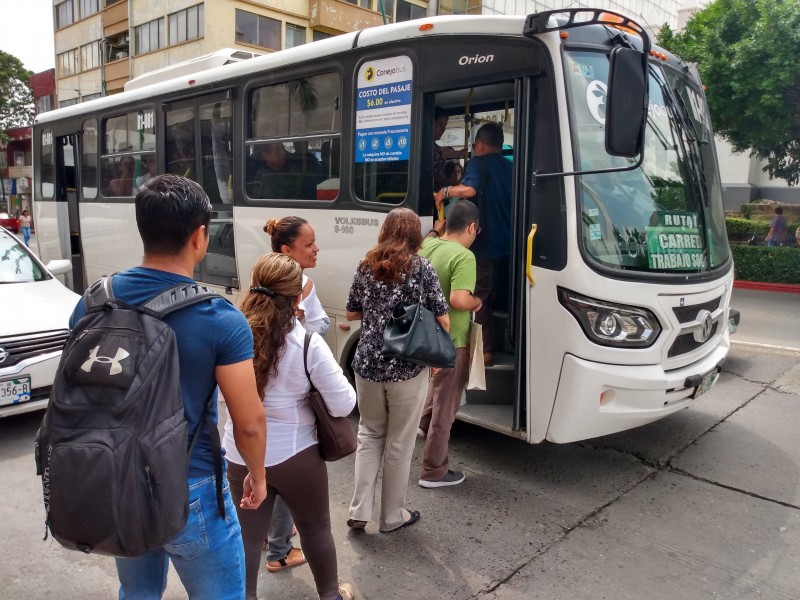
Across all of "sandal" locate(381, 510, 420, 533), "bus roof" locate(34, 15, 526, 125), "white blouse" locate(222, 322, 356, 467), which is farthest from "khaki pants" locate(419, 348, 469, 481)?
"bus roof" locate(34, 15, 526, 125)

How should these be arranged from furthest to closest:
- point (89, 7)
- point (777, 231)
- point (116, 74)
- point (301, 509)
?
1. point (89, 7)
2. point (116, 74)
3. point (777, 231)
4. point (301, 509)

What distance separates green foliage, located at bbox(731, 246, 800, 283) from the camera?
14.0 metres

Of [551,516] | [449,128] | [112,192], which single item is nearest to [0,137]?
[112,192]

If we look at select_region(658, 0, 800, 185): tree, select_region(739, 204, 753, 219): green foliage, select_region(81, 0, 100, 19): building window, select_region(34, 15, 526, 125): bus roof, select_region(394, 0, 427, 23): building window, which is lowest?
select_region(739, 204, 753, 219): green foliage

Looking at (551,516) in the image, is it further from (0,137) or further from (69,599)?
(0,137)

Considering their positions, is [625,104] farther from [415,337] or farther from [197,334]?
[197,334]

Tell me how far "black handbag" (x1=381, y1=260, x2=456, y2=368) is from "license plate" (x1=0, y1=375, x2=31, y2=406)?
3080 millimetres

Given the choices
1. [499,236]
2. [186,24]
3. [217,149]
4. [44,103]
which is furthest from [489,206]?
[44,103]

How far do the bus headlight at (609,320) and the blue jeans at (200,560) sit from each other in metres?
2.38

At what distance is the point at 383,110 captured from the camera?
4727 millimetres

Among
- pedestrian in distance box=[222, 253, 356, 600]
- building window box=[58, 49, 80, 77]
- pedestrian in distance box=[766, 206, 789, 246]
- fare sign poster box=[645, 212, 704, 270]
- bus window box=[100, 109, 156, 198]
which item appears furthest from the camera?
building window box=[58, 49, 80, 77]

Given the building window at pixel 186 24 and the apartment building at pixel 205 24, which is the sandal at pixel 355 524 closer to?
the apartment building at pixel 205 24

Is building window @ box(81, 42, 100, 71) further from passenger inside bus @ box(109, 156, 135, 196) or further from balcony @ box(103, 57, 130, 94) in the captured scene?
passenger inside bus @ box(109, 156, 135, 196)

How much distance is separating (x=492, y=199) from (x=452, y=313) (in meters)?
1.26
